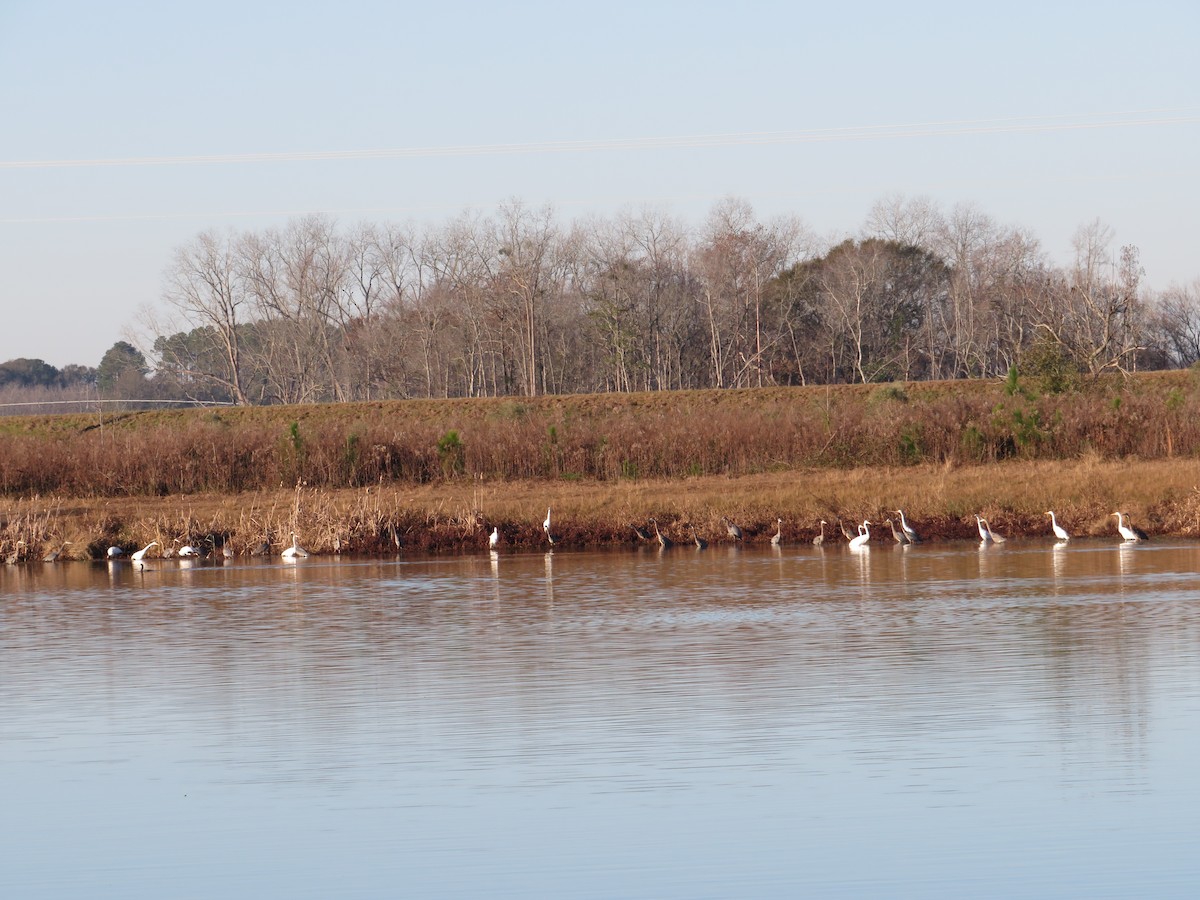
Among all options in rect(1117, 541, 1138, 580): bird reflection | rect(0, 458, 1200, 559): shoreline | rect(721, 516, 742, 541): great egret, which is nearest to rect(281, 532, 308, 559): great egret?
rect(0, 458, 1200, 559): shoreline

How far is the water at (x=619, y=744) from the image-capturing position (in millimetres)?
9641

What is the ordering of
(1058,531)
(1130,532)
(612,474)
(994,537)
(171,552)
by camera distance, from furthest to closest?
1. (612,474)
2. (171,552)
3. (994,537)
4. (1058,531)
5. (1130,532)

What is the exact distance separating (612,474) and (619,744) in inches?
1026

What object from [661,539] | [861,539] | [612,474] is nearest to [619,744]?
[861,539]

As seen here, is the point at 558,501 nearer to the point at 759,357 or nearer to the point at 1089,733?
the point at 1089,733

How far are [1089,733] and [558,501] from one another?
21984 mm

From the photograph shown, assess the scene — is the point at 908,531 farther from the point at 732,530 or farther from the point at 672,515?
the point at 672,515

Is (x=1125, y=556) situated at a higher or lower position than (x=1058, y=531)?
lower

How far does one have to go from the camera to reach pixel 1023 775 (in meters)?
11.5

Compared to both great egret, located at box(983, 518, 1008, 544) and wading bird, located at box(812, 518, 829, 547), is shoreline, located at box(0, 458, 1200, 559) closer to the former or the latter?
wading bird, located at box(812, 518, 829, 547)

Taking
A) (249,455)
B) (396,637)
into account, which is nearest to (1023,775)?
(396,637)

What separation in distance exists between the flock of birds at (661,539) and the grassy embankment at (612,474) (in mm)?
236

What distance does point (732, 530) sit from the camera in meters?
31.5

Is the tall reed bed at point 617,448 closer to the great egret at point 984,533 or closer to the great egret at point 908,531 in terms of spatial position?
the great egret at point 908,531
